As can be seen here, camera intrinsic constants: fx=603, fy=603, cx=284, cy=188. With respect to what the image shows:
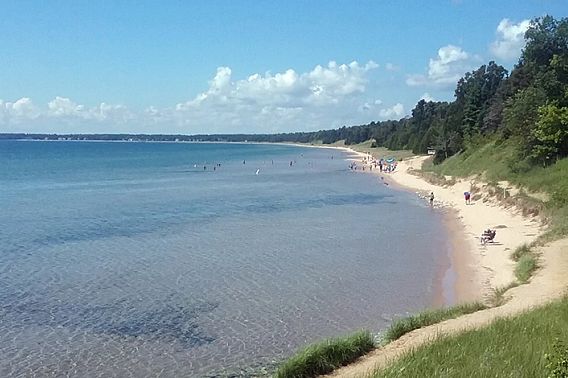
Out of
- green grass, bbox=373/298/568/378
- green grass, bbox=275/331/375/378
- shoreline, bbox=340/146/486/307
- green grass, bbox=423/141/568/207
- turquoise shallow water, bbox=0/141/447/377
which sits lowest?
turquoise shallow water, bbox=0/141/447/377

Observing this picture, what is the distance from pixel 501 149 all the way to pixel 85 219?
126 ft

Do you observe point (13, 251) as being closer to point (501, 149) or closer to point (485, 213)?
point (485, 213)

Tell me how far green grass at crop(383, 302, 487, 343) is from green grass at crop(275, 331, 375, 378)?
1100 millimetres

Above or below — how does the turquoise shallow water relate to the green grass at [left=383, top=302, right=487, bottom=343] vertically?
below

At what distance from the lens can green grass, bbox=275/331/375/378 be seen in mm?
13719

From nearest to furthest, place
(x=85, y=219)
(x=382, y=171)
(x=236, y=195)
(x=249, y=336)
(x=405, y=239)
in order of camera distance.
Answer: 1. (x=249, y=336)
2. (x=405, y=239)
3. (x=85, y=219)
4. (x=236, y=195)
5. (x=382, y=171)

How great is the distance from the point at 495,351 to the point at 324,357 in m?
4.58

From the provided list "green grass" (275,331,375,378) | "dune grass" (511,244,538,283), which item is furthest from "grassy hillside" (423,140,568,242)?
"green grass" (275,331,375,378)

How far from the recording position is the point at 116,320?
65.1ft

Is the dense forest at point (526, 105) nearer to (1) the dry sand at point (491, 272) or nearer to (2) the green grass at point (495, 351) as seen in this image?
(1) the dry sand at point (491, 272)

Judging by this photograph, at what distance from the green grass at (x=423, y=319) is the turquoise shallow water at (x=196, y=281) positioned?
247cm

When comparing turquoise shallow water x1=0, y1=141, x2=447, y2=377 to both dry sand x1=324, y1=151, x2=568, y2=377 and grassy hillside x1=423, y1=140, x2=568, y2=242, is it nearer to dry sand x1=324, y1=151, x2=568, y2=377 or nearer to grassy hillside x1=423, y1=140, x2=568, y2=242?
dry sand x1=324, y1=151, x2=568, y2=377

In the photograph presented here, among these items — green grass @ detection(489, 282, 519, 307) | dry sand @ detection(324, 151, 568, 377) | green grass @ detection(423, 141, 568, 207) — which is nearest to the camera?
dry sand @ detection(324, 151, 568, 377)

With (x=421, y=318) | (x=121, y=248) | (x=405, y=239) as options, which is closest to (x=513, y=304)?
(x=421, y=318)
